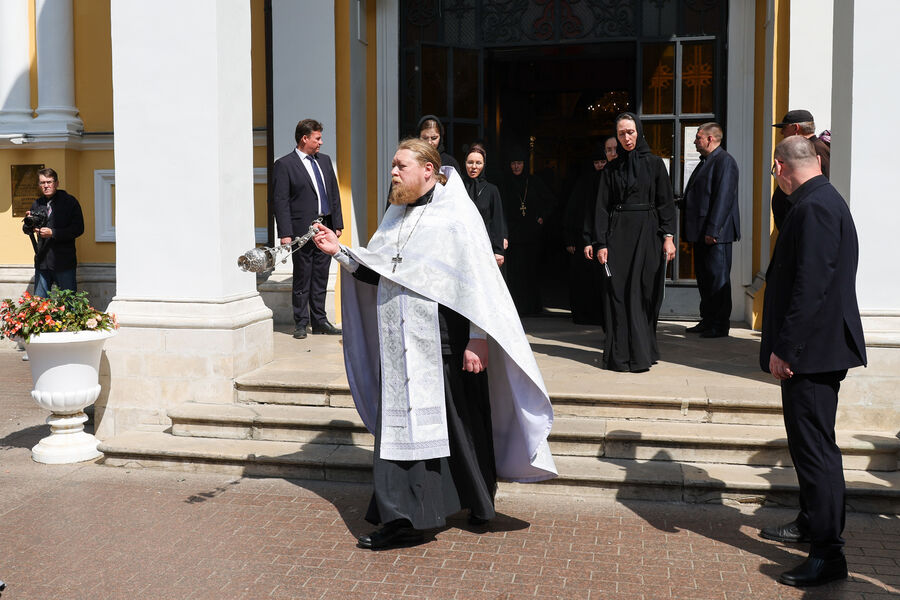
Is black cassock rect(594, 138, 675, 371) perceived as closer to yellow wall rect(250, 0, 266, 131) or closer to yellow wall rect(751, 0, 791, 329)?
yellow wall rect(751, 0, 791, 329)

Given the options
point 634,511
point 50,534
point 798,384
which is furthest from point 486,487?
point 50,534

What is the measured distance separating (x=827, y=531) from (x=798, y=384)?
64 centimetres

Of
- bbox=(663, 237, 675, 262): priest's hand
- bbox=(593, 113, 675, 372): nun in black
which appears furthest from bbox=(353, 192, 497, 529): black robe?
bbox=(663, 237, 675, 262): priest's hand

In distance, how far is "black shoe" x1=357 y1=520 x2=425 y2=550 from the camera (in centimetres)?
458

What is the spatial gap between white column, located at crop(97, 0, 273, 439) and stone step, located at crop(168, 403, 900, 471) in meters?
0.50

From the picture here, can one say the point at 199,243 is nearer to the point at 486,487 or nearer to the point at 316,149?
the point at 316,149

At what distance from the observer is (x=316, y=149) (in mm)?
8508

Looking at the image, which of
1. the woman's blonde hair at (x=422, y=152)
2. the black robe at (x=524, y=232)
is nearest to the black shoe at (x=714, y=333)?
the black robe at (x=524, y=232)

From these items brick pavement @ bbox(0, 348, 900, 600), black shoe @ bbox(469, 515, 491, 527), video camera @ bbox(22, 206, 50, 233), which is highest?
video camera @ bbox(22, 206, 50, 233)

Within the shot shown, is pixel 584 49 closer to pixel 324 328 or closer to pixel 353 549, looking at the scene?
pixel 324 328

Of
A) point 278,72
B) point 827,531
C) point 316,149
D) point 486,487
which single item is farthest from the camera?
point 278,72

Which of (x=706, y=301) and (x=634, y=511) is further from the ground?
(x=706, y=301)

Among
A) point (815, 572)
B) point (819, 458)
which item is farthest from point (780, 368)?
point (815, 572)

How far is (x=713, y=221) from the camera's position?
8508 millimetres
